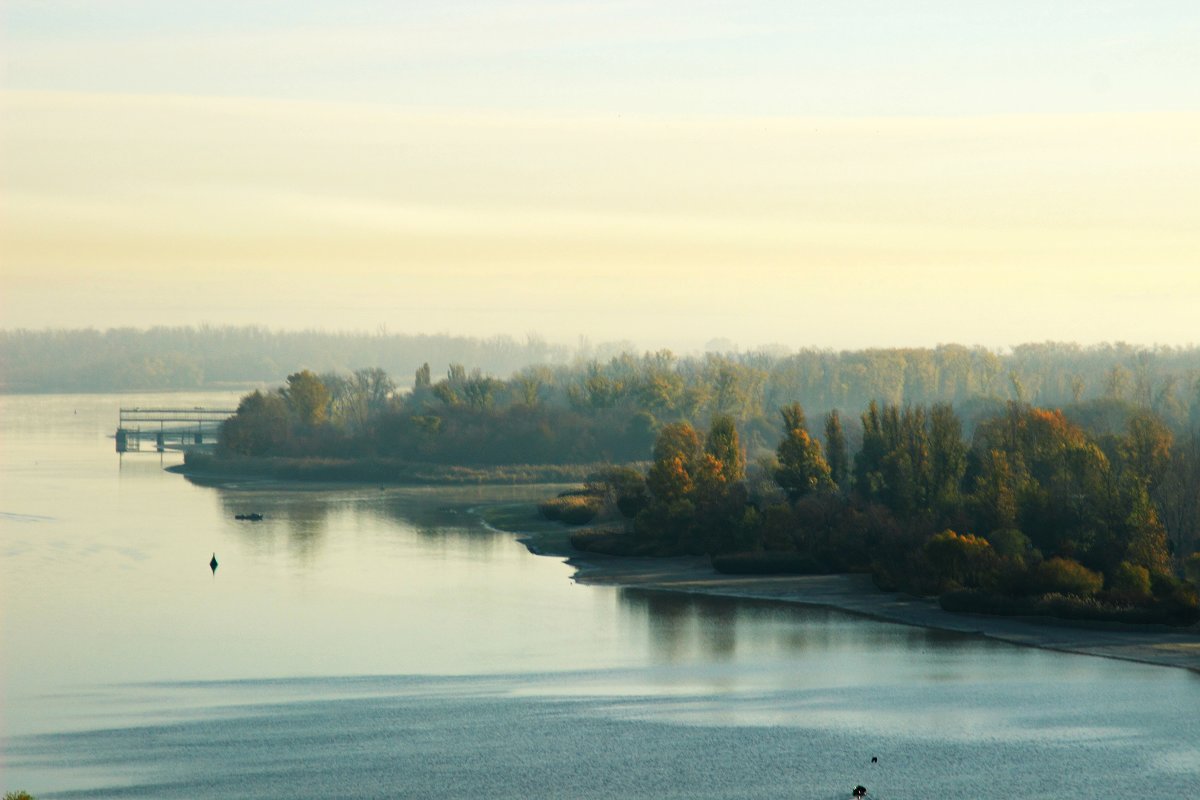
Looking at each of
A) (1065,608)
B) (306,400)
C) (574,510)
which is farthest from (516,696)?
(306,400)

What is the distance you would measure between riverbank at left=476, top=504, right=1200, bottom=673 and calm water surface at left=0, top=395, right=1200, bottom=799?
1.81 meters

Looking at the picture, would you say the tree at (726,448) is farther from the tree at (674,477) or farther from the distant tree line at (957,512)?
the tree at (674,477)

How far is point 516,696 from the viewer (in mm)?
41500

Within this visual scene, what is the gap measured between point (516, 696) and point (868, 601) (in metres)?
23.6

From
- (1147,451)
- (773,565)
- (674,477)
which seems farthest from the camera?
(674,477)

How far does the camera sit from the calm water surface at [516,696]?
3300cm

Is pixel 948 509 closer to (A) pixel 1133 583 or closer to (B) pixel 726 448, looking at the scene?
(A) pixel 1133 583

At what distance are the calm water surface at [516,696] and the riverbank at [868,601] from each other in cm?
181

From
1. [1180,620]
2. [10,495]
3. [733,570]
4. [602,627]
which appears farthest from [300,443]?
[1180,620]

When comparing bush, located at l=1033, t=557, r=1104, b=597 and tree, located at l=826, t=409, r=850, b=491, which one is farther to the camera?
tree, located at l=826, t=409, r=850, b=491

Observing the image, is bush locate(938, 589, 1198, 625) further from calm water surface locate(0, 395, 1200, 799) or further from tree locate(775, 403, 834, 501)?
tree locate(775, 403, 834, 501)

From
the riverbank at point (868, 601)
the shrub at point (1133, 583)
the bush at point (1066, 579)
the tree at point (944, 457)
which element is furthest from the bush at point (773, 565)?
the shrub at point (1133, 583)

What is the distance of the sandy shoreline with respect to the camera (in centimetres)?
4962

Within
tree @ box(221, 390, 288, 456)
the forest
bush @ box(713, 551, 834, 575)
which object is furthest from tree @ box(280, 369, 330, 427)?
bush @ box(713, 551, 834, 575)
